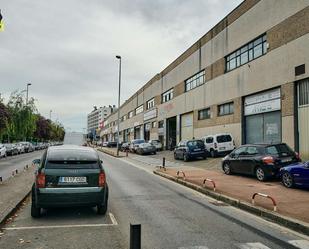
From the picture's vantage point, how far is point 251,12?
2642 centimetres

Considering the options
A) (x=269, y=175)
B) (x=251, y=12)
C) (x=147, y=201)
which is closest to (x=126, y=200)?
(x=147, y=201)

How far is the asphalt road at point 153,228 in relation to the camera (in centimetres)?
657

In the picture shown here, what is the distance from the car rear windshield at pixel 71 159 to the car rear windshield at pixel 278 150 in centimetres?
878

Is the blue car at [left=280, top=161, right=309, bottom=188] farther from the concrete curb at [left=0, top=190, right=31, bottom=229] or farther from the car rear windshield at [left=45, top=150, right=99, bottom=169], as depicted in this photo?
the concrete curb at [left=0, top=190, right=31, bottom=229]

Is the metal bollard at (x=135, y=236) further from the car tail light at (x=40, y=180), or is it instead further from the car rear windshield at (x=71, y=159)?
the car rear windshield at (x=71, y=159)

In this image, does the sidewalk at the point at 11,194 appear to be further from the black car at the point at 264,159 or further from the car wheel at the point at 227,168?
the car wheel at the point at 227,168

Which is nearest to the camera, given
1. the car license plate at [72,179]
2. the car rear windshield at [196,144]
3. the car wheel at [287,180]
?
the car license plate at [72,179]

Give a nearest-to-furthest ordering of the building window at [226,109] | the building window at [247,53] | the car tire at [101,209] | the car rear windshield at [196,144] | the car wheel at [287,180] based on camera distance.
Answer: the car tire at [101,209], the car wheel at [287,180], the building window at [247,53], the car rear windshield at [196,144], the building window at [226,109]

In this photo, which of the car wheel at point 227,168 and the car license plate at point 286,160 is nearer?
the car license plate at point 286,160

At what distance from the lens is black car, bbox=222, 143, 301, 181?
1509cm

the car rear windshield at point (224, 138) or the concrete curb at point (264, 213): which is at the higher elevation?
the car rear windshield at point (224, 138)

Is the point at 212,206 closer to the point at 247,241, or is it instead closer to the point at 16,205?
the point at 247,241

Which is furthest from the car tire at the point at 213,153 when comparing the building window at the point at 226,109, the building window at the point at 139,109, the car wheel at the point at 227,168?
the building window at the point at 139,109

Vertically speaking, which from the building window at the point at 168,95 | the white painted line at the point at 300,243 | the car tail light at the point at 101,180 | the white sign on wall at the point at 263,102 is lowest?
the white painted line at the point at 300,243
